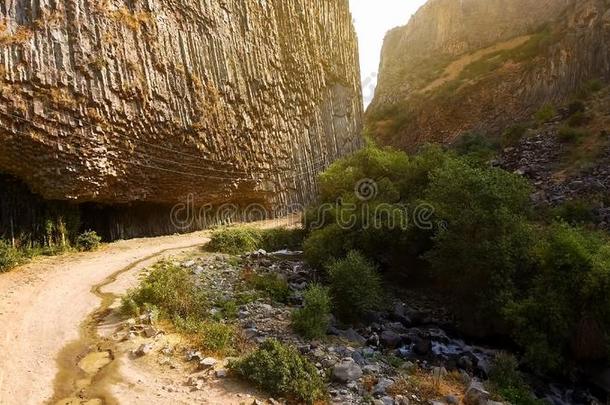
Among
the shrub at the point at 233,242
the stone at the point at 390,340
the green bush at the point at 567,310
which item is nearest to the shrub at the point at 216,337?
the stone at the point at 390,340

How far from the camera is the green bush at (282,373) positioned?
8.79 m

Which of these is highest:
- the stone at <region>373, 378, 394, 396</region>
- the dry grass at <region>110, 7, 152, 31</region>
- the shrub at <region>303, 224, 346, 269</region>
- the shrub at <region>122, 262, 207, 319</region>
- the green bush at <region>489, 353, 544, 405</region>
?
the dry grass at <region>110, 7, 152, 31</region>

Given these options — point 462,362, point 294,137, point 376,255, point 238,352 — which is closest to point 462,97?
point 294,137

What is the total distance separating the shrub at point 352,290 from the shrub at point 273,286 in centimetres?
145

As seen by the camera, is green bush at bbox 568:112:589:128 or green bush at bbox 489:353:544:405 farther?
green bush at bbox 568:112:589:128

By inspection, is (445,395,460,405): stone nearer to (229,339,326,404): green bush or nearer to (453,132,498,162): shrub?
(229,339,326,404): green bush

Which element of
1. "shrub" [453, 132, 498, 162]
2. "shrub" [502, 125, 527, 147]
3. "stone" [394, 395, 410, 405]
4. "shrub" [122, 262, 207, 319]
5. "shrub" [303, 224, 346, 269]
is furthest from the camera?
"shrub" [502, 125, 527, 147]

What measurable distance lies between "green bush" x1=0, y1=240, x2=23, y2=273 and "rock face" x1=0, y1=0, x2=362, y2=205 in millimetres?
2343

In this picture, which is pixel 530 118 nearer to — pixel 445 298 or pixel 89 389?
pixel 445 298

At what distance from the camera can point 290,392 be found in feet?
28.9

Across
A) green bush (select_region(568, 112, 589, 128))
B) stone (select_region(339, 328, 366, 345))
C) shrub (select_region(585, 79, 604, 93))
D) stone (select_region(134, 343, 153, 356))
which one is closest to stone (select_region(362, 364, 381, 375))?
stone (select_region(339, 328, 366, 345))

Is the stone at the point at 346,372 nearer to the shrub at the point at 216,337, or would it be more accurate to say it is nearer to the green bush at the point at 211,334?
the green bush at the point at 211,334

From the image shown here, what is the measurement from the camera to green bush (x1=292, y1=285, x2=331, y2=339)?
11.5m

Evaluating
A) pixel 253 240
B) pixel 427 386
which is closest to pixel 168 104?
pixel 253 240
